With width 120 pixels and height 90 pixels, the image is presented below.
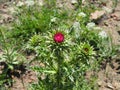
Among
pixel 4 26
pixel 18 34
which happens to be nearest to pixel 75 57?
pixel 18 34

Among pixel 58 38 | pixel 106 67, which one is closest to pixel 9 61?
pixel 106 67

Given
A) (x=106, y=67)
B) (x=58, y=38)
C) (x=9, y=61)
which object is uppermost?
(x=58, y=38)

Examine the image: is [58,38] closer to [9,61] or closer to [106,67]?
[9,61]

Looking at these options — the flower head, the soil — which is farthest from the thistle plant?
the flower head

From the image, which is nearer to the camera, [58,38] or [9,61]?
[58,38]

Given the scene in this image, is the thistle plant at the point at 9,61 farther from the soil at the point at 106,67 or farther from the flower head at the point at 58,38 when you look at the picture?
the flower head at the point at 58,38

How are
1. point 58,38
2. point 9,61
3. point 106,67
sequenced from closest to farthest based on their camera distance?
point 58,38 < point 9,61 < point 106,67

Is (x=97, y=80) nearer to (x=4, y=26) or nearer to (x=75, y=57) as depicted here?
(x=75, y=57)

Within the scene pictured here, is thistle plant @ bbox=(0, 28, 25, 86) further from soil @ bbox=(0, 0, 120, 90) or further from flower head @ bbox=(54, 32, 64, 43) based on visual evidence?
flower head @ bbox=(54, 32, 64, 43)

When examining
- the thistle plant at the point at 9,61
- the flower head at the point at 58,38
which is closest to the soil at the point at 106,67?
the thistle plant at the point at 9,61
